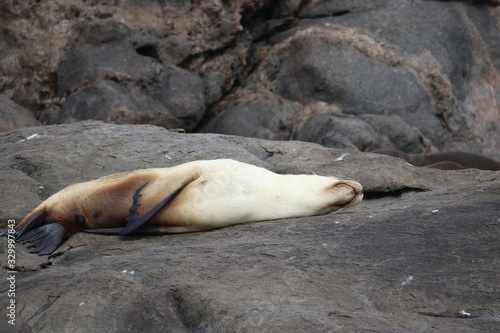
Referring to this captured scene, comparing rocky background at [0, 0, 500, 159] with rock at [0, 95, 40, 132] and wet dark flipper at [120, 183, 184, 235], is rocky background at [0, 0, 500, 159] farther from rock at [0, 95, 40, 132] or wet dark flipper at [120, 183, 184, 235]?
wet dark flipper at [120, 183, 184, 235]

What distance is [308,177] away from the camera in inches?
200

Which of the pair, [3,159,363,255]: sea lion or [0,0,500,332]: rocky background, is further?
[3,159,363,255]: sea lion

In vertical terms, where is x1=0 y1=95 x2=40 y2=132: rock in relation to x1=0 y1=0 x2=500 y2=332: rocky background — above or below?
below

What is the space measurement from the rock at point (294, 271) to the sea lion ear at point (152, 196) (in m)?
0.14

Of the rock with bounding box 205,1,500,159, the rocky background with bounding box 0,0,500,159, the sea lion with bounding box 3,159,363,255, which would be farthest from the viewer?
the rock with bounding box 205,1,500,159

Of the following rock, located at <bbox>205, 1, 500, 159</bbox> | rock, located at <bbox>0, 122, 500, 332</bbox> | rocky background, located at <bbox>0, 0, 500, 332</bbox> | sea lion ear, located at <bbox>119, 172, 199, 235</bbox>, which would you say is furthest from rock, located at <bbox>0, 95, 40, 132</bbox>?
sea lion ear, located at <bbox>119, 172, 199, 235</bbox>

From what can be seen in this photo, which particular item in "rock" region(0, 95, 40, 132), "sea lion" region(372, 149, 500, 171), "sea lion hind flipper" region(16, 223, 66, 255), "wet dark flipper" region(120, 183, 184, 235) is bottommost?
"sea lion" region(372, 149, 500, 171)

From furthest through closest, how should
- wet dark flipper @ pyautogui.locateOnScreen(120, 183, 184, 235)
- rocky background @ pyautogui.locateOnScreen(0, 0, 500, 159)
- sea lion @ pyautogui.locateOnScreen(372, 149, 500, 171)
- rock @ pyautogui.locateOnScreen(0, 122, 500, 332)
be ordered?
rocky background @ pyautogui.locateOnScreen(0, 0, 500, 159)
sea lion @ pyautogui.locateOnScreen(372, 149, 500, 171)
wet dark flipper @ pyautogui.locateOnScreen(120, 183, 184, 235)
rock @ pyautogui.locateOnScreen(0, 122, 500, 332)

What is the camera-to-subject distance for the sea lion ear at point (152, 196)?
4609mm

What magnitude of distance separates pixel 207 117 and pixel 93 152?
5.71 meters

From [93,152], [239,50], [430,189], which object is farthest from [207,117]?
[430,189]

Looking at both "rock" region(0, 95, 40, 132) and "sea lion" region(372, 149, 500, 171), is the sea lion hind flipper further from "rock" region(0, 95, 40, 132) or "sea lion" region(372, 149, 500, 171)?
"sea lion" region(372, 149, 500, 171)

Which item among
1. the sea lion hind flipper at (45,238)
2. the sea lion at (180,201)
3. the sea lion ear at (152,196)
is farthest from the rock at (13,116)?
the sea lion ear at (152,196)

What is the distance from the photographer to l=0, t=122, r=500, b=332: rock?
131 inches
